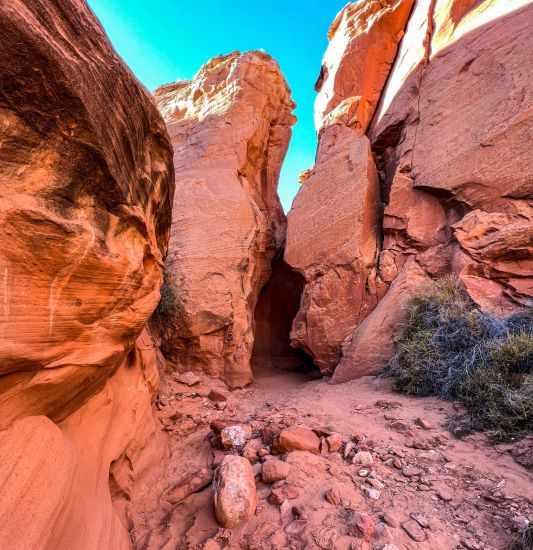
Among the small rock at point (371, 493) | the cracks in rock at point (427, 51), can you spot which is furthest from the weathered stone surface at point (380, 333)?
the cracks in rock at point (427, 51)

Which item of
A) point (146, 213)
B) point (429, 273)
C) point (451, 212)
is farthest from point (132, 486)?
point (451, 212)

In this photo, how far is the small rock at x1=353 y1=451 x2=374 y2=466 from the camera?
237 centimetres

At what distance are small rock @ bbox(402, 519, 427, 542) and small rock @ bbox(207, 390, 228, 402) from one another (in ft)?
10.4

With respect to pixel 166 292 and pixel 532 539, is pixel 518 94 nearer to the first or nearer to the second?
pixel 532 539

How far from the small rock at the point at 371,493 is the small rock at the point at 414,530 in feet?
0.82

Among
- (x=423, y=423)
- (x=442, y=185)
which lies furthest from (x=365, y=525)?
(x=442, y=185)

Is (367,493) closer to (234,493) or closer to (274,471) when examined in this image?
(274,471)

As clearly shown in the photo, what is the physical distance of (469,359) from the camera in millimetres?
3594

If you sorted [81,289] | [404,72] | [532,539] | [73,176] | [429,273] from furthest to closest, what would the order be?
[404,72]
[429,273]
[81,289]
[73,176]
[532,539]

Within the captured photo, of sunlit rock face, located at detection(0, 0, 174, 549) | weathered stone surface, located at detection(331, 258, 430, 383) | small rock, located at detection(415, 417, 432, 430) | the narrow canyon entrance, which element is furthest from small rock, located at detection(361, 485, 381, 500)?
the narrow canyon entrance

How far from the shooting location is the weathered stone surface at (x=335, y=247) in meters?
5.97

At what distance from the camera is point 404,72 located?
26.7 ft

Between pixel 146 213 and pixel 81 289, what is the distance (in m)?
1.02

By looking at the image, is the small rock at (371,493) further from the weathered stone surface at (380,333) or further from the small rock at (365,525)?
the weathered stone surface at (380,333)
